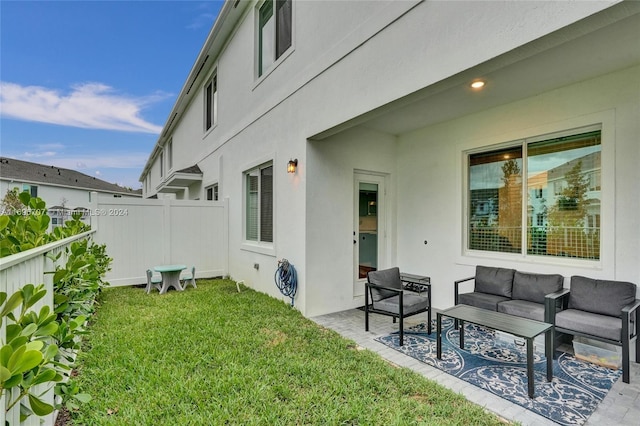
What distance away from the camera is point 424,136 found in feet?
19.9

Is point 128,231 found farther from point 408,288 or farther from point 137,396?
point 408,288

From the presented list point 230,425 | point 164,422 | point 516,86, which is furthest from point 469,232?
point 164,422

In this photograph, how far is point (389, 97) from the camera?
3520 millimetres

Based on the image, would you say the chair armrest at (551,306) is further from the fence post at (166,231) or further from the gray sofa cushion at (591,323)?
the fence post at (166,231)

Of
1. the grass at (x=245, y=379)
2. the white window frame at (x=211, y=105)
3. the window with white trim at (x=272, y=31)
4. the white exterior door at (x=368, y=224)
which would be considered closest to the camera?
the grass at (x=245, y=379)

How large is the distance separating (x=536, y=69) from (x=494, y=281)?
2.97 metres

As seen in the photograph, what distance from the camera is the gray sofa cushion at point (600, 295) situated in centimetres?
351

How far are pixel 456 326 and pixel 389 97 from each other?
140 inches

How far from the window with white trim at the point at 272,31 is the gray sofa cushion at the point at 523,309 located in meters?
5.78

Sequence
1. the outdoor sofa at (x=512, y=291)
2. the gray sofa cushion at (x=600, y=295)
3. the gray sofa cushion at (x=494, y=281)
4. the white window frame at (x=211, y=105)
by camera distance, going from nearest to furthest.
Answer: the gray sofa cushion at (x=600, y=295) → the outdoor sofa at (x=512, y=291) → the gray sofa cushion at (x=494, y=281) → the white window frame at (x=211, y=105)

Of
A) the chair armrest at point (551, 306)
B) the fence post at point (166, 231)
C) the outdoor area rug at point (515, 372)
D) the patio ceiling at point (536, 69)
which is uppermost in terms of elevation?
the patio ceiling at point (536, 69)

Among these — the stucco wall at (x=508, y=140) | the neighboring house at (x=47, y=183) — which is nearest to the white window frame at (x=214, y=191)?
the stucco wall at (x=508, y=140)

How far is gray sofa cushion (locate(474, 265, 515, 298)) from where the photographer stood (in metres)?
4.61

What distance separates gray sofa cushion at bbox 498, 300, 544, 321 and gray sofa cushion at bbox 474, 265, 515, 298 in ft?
1.02
